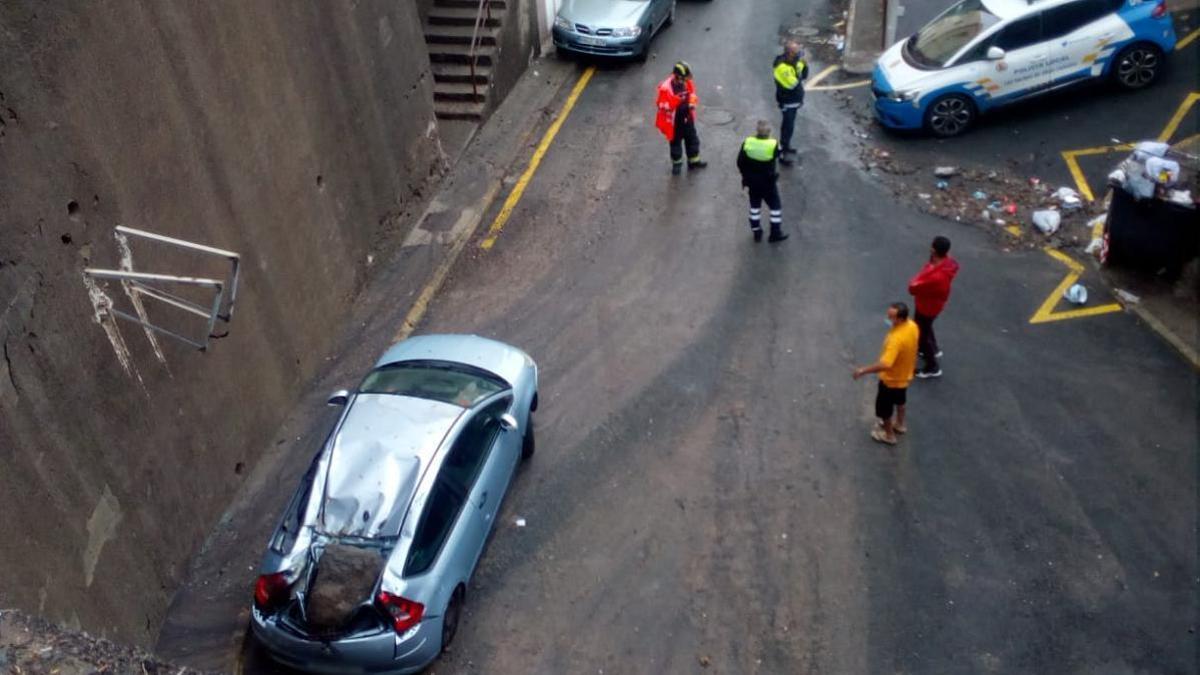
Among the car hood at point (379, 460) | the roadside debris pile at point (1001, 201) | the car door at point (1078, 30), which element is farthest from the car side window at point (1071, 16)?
the car hood at point (379, 460)

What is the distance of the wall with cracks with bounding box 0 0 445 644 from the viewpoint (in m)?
7.16

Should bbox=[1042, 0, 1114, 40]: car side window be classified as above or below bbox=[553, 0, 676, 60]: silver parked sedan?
above

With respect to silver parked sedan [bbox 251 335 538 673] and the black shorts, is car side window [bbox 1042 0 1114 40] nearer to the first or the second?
the black shorts

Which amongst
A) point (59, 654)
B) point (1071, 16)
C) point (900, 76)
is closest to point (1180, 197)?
point (1071, 16)

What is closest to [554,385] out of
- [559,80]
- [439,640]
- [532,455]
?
[532,455]

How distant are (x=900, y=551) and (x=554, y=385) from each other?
4.03 metres

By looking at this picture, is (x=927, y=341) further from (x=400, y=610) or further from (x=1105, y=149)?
(x=400, y=610)

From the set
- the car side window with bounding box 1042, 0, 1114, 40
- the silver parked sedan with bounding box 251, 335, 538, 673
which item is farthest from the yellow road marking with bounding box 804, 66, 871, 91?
the silver parked sedan with bounding box 251, 335, 538, 673

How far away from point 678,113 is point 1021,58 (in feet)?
16.8

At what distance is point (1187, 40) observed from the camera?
1593 centimetres

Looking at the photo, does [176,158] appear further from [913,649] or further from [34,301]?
[913,649]

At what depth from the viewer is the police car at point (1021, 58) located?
14539 millimetres

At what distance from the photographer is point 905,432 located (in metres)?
10.1

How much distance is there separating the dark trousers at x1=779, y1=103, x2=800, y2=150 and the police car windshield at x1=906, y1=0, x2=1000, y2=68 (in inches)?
90.9
